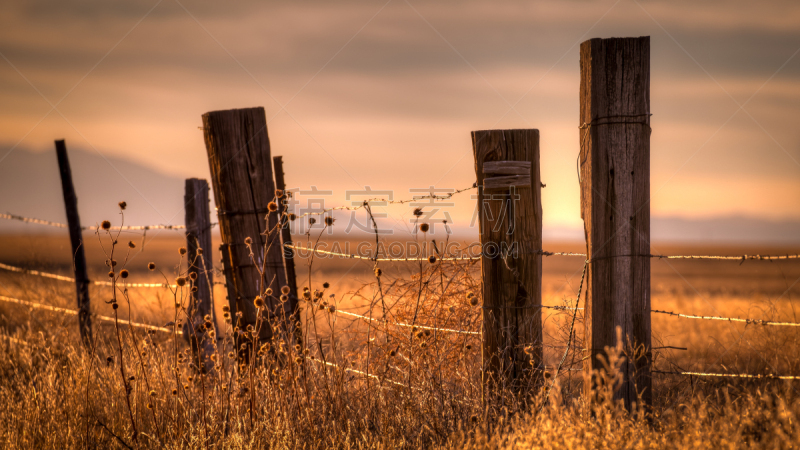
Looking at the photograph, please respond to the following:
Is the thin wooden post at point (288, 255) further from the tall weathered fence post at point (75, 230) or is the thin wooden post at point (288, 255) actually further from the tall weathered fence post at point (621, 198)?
the tall weathered fence post at point (75, 230)

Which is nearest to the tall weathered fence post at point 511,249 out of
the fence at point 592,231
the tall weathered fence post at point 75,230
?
the fence at point 592,231

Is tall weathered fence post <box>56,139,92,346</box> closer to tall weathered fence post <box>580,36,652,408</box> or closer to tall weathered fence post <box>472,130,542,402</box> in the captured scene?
tall weathered fence post <box>472,130,542,402</box>

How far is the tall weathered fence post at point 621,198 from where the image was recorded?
2850mm

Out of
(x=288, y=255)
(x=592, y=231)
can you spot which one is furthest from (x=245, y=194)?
(x=592, y=231)

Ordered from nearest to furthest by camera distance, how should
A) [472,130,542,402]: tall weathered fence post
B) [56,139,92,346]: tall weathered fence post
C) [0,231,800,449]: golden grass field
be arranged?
[0,231,800,449]: golden grass field < [472,130,542,402]: tall weathered fence post < [56,139,92,346]: tall weathered fence post

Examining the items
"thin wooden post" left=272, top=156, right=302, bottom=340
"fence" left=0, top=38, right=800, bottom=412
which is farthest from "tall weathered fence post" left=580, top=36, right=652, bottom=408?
"thin wooden post" left=272, top=156, right=302, bottom=340

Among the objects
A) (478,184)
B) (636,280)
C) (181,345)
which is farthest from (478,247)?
(181,345)

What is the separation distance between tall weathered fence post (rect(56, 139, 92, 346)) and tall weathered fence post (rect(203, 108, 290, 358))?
108 inches

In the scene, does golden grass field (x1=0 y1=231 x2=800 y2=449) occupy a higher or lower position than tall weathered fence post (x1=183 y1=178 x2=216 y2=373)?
lower

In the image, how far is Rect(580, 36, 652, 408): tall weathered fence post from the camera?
2.85 meters

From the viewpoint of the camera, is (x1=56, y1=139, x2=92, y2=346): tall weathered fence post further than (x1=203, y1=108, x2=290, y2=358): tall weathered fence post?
Yes

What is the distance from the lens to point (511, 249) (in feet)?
10.2

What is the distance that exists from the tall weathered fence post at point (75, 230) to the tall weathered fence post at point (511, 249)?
4869 millimetres

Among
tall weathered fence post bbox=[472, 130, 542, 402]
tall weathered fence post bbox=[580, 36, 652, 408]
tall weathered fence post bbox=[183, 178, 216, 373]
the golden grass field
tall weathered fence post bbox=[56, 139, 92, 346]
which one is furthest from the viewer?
tall weathered fence post bbox=[56, 139, 92, 346]
